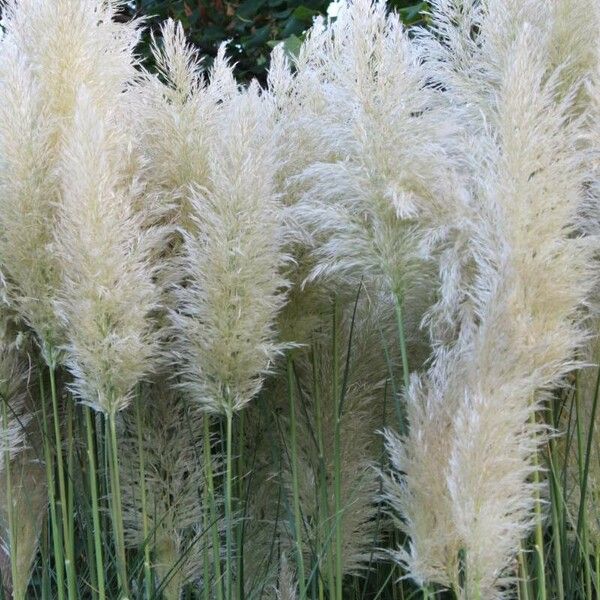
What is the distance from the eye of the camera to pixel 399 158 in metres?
2.23

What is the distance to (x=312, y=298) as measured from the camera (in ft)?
8.34

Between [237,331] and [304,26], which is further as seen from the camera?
[304,26]

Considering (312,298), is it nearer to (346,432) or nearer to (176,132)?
(346,432)

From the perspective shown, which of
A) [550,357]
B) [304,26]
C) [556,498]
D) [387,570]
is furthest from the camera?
[304,26]

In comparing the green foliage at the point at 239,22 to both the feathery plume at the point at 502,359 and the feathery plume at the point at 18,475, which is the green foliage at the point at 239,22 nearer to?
the feathery plume at the point at 18,475

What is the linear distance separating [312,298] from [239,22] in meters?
2.75

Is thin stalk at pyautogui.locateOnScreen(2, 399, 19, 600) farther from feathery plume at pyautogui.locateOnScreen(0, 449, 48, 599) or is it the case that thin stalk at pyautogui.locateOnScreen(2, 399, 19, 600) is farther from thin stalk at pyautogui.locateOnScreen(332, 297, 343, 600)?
thin stalk at pyautogui.locateOnScreen(332, 297, 343, 600)

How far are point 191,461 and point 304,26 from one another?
7.76 feet

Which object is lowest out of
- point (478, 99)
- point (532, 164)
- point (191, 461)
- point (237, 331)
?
point (191, 461)

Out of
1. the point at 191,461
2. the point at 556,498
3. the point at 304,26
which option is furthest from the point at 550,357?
the point at 304,26

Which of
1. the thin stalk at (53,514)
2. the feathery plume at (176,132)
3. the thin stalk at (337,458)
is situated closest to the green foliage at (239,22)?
the feathery plume at (176,132)

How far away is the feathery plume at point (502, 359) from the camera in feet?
6.32

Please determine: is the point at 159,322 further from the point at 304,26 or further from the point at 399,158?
the point at 304,26

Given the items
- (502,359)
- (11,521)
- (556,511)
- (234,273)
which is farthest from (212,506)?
(502,359)
